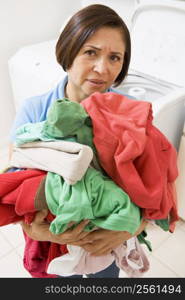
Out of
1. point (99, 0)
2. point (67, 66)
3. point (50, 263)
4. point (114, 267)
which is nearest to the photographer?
point (50, 263)

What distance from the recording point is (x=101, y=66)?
79cm

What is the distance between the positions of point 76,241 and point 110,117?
313 mm

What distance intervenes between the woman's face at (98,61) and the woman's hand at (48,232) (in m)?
0.42

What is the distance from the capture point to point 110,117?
24.4 inches

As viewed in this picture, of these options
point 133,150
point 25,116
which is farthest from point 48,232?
point 25,116

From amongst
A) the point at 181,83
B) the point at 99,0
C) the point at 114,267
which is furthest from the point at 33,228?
the point at 99,0

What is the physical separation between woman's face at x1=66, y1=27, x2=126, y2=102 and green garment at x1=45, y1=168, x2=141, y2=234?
0.35 meters

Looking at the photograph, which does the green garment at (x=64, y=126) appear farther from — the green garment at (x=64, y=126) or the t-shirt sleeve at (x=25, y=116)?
the t-shirt sleeve at (x=25, y=116)

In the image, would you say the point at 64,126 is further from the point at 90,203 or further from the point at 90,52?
the point at 90,52

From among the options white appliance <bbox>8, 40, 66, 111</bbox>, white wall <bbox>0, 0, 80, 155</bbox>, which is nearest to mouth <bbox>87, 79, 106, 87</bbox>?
white appliance <bbox>8, 40, 66, 111</bbox>

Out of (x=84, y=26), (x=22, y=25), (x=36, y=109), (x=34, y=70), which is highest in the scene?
(x=84, y=26)

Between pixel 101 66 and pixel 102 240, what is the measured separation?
491 mm

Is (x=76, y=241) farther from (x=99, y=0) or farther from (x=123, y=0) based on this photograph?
(x=99, y=0)

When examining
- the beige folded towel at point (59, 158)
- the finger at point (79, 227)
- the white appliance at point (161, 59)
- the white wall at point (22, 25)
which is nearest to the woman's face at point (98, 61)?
the beige folded towel at point (59, 158)
